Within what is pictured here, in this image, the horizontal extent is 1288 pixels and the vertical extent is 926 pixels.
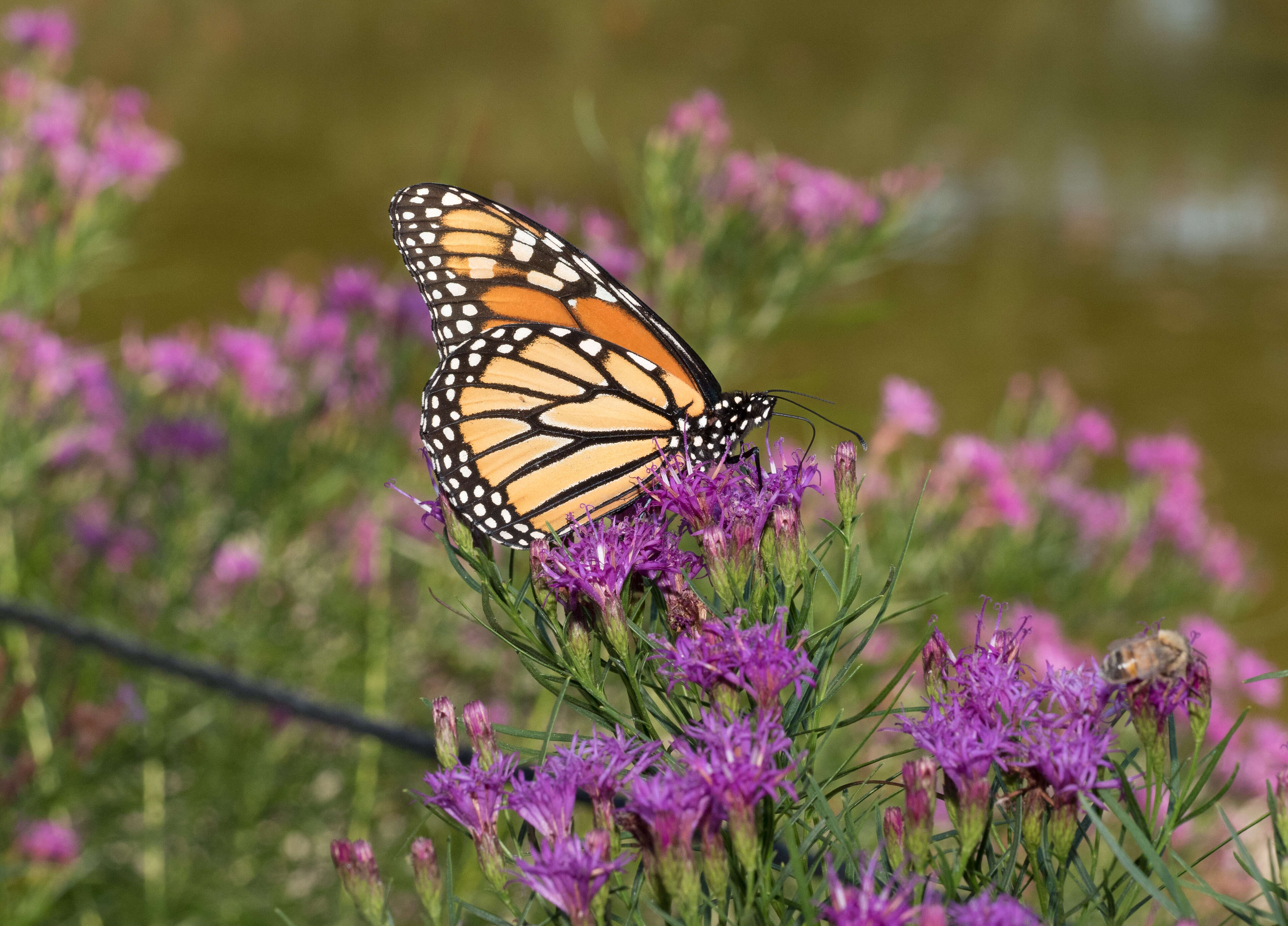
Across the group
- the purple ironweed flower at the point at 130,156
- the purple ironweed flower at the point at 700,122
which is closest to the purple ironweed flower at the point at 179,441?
the purple ironweed flower at the point at 130,156

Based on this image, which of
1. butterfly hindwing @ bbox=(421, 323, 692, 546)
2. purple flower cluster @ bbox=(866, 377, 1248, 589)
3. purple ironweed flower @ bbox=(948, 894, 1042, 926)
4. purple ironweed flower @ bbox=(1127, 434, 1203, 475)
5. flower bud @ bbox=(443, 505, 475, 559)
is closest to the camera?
purple ironweed flower @ bbox=(948, 894, 1042, 926)

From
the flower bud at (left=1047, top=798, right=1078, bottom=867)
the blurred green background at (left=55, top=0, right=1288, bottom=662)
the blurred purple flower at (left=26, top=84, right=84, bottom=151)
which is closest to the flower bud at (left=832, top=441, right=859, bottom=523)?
the flower bud at (left=1047, top=798, right=1078, bottom=867)

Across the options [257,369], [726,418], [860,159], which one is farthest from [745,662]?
[860,159]

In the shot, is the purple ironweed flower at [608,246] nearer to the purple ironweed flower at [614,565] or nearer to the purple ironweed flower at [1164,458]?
the purple ironweed flower at [1164,458]

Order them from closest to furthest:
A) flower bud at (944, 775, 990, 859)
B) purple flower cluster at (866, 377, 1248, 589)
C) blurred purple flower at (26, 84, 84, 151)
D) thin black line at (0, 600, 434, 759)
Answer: flower bud at (944, 775, 990, 859), thin black line at (0, 600, 434, 759), purple flower cluster at (866, 377, 1248, 589), blurred purple flower at (26, 84, 84, 151)

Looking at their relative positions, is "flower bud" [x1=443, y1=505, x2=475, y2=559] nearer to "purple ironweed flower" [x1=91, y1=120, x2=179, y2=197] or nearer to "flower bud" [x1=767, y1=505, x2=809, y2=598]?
"flower bud" [x1=767, y1=505, x2=809, y2=598]

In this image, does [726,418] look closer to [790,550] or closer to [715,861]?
[790,550]
